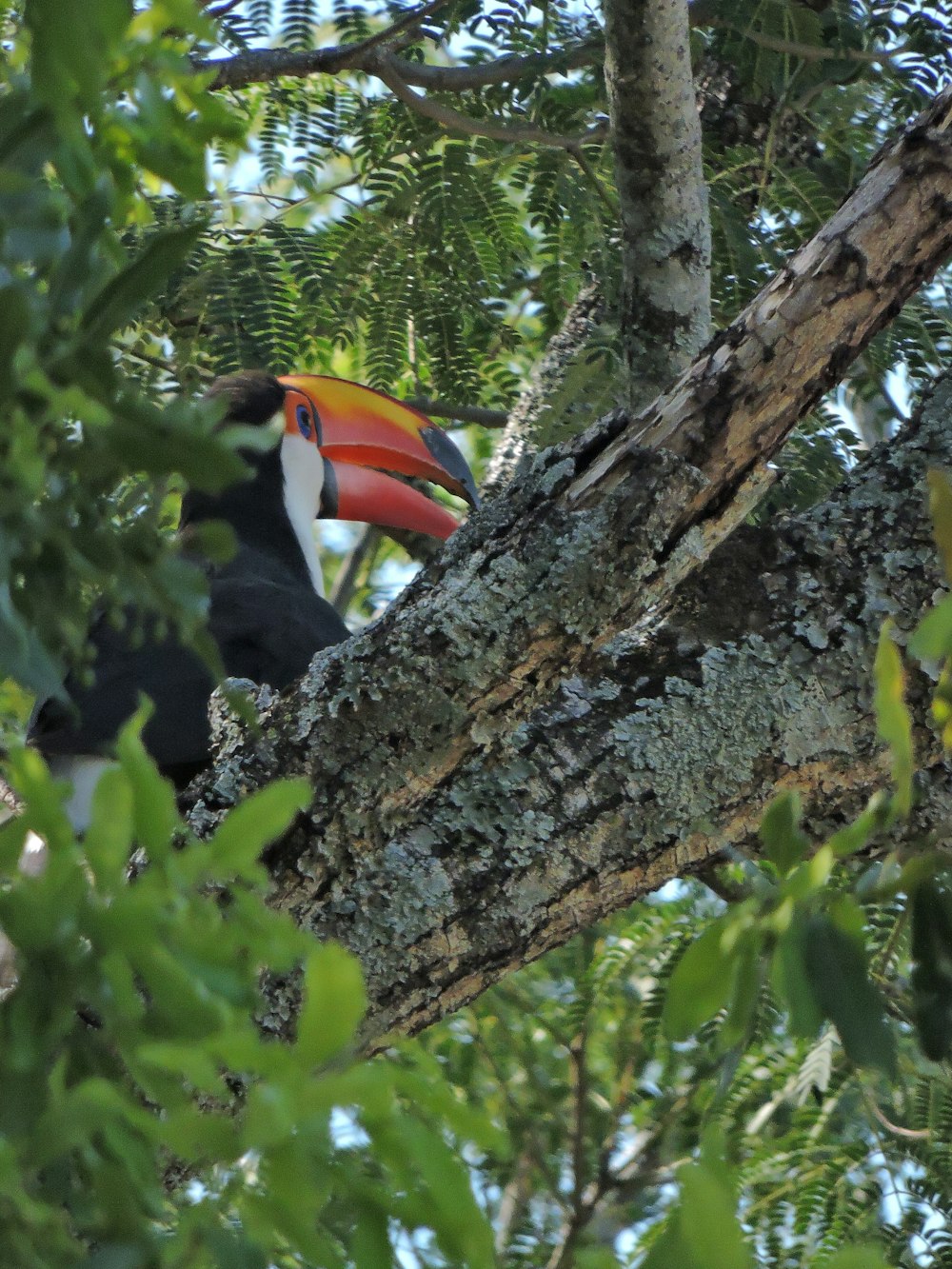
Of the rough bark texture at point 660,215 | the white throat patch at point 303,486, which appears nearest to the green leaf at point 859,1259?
the rough bark texture at point 660,215

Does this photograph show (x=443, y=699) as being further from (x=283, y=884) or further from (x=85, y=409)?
(x=85, y=409)

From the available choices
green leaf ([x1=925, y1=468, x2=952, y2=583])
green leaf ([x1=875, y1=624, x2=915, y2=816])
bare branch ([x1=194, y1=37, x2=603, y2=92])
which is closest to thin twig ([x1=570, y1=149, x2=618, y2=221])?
bare branch ([x1=194, y1=37, x2=603, y2=92])

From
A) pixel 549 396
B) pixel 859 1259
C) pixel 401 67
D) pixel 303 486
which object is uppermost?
pixel 303 486

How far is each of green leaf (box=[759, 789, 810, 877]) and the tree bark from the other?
71cm

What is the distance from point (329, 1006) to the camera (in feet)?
1.75

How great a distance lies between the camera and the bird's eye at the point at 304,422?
3.63 meters

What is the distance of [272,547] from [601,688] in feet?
6.77

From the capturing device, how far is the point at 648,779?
1.57m

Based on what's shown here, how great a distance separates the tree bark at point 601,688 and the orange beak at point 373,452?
1.70 metres

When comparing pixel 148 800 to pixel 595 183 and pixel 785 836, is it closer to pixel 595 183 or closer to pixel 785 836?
pixel 785 836

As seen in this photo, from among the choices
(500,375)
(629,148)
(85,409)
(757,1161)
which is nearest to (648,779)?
(629,148)

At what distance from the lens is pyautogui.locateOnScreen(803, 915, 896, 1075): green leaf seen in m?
0.68

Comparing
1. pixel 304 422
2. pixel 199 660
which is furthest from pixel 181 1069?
pixel 304 422

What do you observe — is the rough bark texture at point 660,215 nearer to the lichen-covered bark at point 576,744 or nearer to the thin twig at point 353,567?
the lichen-covered bark at point 576,744
